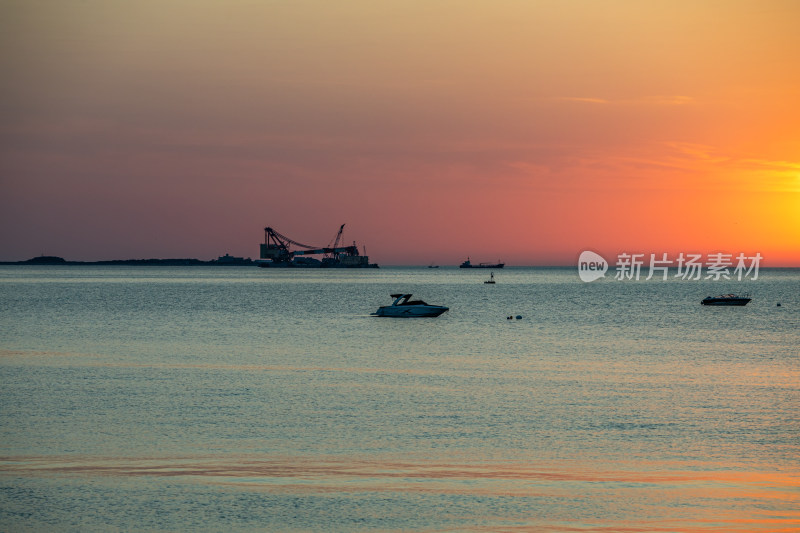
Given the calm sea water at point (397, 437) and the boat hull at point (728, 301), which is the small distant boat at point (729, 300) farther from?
the calm sea water at point (397, 437)

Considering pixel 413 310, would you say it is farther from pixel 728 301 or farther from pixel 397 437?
pixel 397 437

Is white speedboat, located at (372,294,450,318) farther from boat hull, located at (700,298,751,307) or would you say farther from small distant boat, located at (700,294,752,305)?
boat hull, located at (700,298,751,307)

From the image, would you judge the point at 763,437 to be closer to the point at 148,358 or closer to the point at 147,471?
the point at 147,471

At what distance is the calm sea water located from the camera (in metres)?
20.1

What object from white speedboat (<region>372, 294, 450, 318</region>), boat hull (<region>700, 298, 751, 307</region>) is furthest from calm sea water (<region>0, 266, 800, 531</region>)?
boat hull (<region>700, 298, 751, 307</region>)

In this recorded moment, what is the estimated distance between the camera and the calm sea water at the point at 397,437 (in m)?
20.1

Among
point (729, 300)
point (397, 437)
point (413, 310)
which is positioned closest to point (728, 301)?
point (729, 300)

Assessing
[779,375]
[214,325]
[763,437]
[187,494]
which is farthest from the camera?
[214,325]

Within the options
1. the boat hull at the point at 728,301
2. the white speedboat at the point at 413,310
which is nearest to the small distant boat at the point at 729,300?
the boat hull at the point at 728,301

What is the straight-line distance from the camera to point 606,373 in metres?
47.4

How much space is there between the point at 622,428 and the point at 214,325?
61354 millimetres

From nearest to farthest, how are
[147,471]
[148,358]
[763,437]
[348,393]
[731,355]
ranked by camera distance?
[147,471] → [763,437] → [348,393] → [148,358] → [731,355]

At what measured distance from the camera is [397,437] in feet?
94.2

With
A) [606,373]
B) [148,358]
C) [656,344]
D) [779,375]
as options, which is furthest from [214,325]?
[779,375]
